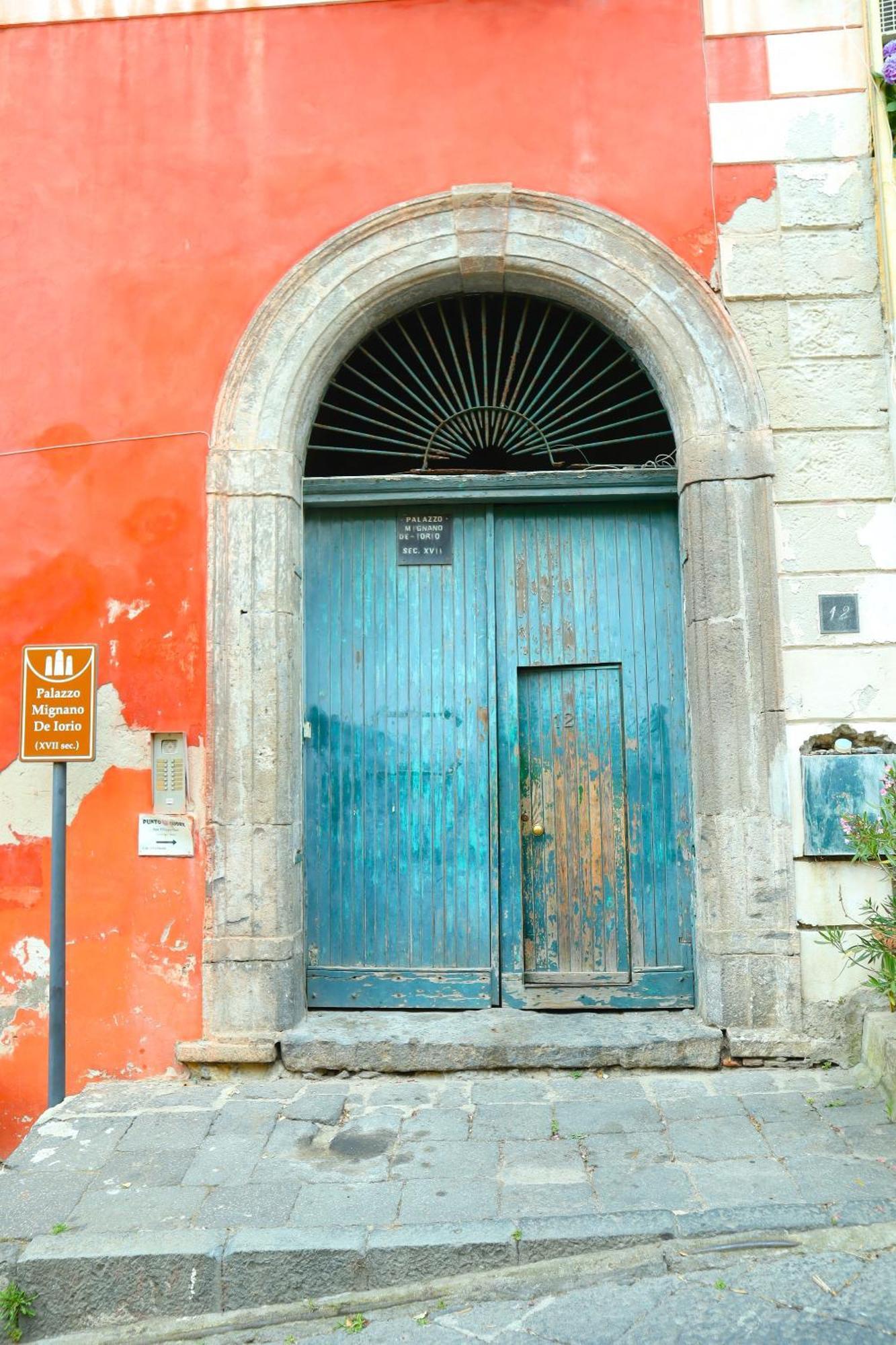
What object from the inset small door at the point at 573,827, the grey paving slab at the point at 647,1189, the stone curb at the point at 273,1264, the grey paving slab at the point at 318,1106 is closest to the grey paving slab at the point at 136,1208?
the stone curb at the point at 273,1264

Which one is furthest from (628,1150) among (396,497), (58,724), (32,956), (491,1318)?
(396,497)

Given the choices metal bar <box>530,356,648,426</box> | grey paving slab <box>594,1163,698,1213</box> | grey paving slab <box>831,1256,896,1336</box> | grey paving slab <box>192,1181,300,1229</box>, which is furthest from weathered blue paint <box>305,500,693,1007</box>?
grey paving slab <box>831,1256,896,1336</box>

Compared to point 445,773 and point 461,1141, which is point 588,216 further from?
point 461,1141

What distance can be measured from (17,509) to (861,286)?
13.8 ft

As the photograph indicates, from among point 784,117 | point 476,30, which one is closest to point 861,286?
point 784,117

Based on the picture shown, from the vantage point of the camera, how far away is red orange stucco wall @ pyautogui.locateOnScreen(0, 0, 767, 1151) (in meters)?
4.86

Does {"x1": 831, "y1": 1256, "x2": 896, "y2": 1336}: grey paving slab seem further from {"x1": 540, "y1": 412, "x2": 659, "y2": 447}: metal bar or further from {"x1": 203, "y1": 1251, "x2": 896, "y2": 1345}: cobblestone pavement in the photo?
{"x1": 540, "y1": 412, "x2": 659, "y2": 447}: metal bar

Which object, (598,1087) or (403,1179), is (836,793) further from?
(403,1179)

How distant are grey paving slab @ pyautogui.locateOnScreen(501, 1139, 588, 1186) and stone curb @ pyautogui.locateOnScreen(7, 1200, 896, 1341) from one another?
0.31 meters

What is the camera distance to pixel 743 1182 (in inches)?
136

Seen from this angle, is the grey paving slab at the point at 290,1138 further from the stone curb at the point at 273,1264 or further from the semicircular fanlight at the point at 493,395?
the semicircular fanlight at the point at 493,395

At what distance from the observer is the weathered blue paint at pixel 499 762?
498 centimetres

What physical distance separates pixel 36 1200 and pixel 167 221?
435 cm

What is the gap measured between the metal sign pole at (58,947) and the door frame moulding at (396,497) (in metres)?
0.68
